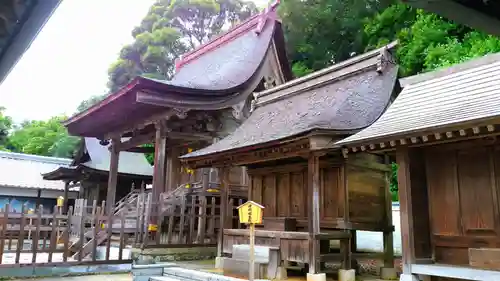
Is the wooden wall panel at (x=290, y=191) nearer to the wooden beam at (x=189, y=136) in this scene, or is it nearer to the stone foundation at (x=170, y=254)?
the stone foundation at (x=170, y=254)

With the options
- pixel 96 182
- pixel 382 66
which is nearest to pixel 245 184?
pixel 382 66

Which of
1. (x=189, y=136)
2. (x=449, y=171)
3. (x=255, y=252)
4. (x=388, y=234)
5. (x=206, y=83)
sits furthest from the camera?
(x=206, y=83)

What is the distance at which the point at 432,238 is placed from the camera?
704 cm

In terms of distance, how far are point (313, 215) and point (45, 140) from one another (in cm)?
4177

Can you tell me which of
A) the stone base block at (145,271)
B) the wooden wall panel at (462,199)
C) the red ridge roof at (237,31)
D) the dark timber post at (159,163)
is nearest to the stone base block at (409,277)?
the wooden wall panel at (462,199)

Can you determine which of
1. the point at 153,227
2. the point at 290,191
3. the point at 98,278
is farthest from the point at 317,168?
the point at 98,278

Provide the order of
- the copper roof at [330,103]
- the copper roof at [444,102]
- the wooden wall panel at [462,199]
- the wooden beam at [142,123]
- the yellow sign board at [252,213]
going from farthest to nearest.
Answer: the wooden beam at [142,123]
the copper roof at [330,103]
the yellow sign board at [252,213]
the wooden wall panel at [462,199]
the copper roof at [444,102]

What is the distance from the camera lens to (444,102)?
6.96m

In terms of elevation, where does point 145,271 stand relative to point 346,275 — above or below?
below

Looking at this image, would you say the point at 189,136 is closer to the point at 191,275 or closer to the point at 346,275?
the point at 191,275

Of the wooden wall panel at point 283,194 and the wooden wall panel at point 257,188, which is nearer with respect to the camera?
the wooden wall panel at point 283,194

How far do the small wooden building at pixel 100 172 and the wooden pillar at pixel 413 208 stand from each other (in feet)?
55.1

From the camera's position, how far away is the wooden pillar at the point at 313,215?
8.05 metres

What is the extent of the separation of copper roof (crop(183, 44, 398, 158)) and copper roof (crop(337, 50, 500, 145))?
99 centimetres
